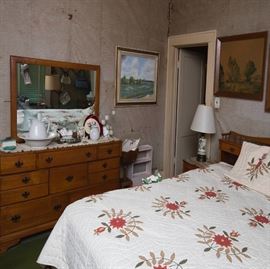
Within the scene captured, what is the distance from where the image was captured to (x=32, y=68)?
2.67 metres

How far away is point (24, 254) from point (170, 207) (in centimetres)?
141

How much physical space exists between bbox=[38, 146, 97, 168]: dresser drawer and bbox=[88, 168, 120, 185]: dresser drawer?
0.64ft

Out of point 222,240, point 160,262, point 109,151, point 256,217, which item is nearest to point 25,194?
point 109,151

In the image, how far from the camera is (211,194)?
196 cm

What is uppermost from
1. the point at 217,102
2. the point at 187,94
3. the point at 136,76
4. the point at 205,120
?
the point at 136,76

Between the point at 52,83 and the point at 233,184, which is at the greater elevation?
the point at 52,83

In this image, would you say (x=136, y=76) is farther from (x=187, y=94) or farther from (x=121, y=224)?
(x=121, y=224)

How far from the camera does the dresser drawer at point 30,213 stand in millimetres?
2324

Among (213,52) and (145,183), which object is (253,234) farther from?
(213,52)

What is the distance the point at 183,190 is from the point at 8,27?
2110mm

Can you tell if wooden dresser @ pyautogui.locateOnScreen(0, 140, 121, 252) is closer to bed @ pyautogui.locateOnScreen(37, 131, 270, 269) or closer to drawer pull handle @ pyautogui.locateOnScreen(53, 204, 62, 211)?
drawer pull handle @ pyautogui.locateOnScreen(53, 204, 62, 211)

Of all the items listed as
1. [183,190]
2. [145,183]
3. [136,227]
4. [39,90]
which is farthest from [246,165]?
[39,90]

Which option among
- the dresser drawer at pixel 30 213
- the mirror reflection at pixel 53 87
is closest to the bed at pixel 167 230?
the dresser drawer at pixel 30 213

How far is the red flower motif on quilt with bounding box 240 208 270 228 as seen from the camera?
5.20ft
